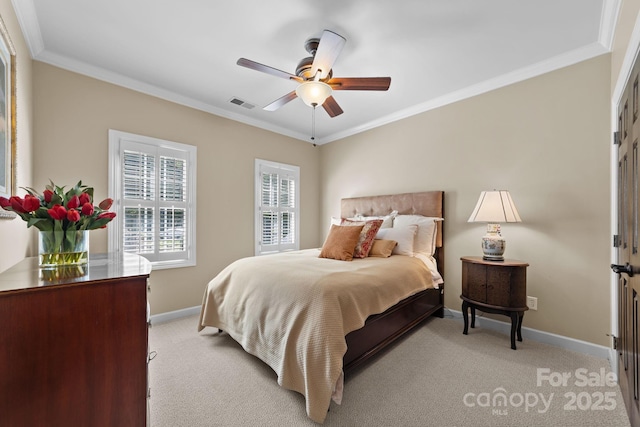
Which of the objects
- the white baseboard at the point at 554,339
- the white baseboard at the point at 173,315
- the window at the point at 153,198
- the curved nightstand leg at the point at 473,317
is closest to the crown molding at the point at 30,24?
the window at the point at 153,198

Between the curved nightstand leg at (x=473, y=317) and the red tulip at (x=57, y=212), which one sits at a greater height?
the red tulip at (x=57, y=212)

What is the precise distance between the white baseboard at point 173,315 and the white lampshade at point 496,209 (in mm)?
3385

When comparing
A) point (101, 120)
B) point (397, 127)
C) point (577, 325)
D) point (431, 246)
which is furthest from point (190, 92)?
point (577, 325)

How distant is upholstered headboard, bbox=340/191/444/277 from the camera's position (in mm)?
3305

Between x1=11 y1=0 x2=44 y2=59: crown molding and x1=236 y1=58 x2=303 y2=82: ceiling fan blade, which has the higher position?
x1=11 y1=0 x2=44 y2=59: crown molding

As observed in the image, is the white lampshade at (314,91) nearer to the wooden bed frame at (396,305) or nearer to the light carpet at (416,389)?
the wooden bed frame at (396,305)

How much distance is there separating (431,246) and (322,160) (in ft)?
8.41

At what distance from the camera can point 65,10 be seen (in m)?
1.99

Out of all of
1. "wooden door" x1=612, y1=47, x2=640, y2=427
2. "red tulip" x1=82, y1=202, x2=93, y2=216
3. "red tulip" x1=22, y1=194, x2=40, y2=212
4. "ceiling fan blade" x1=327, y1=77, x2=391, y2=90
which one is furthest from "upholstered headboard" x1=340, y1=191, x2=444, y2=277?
"red tulip" x1=22, y1=194, x2=40, y2=212

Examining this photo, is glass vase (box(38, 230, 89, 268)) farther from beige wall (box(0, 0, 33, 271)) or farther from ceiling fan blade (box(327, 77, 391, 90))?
ceiling fan blade (box(327, 77, 391, 90))

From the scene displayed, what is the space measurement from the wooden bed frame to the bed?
10 millimetres

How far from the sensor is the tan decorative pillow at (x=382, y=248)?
2991 millimetres

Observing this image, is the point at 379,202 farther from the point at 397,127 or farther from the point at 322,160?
the point at 322,160

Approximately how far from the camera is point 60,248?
4.23 feet
